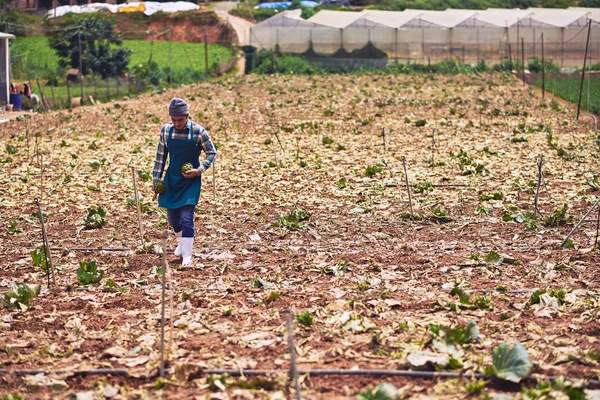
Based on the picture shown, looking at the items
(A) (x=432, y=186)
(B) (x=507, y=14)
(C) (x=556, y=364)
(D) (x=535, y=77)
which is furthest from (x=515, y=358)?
(B) (x=507, y=14)

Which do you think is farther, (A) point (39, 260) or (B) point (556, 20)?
(B) point (556, 20)

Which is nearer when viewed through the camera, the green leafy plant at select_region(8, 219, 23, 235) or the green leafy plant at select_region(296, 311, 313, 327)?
the green leafy plant at select_region(296, 311, 313, 327)

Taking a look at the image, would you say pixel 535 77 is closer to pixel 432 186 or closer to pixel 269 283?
pixel 432 186

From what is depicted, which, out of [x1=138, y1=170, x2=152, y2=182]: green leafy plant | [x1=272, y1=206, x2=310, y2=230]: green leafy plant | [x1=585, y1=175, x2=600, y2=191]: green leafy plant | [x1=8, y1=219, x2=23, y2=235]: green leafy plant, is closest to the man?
[x1=272, y1=206, x2=310, y2=230]: green leafy plant

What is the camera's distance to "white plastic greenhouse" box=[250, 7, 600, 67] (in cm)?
4778

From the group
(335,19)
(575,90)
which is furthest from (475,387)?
(335,19)

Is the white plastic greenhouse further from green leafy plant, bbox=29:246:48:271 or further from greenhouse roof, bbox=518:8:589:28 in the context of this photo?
green leafy plant, bbox=29:246:48:271

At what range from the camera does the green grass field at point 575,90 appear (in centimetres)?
2524

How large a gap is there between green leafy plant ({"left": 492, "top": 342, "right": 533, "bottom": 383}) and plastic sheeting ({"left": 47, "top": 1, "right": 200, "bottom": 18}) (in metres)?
65.7

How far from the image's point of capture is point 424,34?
49.1 metres

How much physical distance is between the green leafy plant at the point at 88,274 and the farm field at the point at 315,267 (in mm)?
114

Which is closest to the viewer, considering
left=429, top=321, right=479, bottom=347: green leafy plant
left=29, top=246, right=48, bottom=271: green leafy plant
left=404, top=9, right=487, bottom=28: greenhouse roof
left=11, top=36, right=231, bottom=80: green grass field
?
left=429, top=321, right=479, bottom=347: green leafy plant

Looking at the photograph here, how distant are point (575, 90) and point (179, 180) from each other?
2436cm

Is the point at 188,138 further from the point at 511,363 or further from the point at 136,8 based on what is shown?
the point at 136,8
